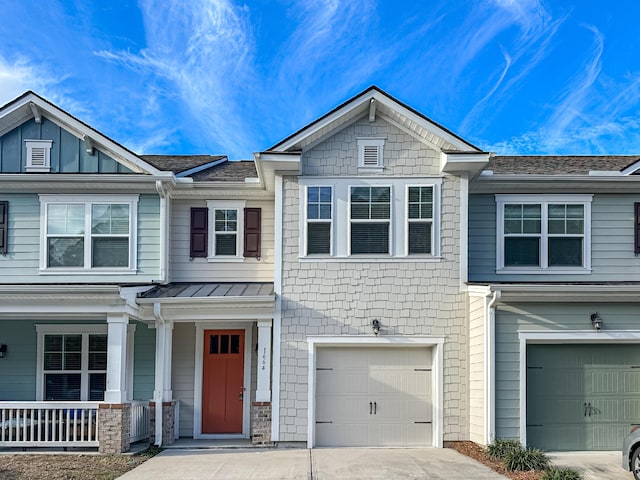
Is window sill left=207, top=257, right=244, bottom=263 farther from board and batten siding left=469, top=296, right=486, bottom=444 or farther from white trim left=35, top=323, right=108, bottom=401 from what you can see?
board and batten siding left=469, top=296, right=486, bottom=444

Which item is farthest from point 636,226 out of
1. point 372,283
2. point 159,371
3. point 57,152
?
point 57,152

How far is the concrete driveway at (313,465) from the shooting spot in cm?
902

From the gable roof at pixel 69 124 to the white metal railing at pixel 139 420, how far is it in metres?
4.51

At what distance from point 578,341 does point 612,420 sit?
154cm

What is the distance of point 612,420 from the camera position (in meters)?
10.8

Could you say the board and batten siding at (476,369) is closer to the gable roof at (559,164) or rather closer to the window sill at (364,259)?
the window sill at (364,259)

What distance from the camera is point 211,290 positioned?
1194 centimetres

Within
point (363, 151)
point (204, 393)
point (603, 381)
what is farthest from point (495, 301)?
point (204, 393)

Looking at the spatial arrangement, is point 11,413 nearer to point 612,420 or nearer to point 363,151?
point 363,151

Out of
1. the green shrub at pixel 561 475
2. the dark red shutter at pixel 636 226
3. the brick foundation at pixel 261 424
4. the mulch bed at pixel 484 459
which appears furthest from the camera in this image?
the dark red shutter at pixel 636 226

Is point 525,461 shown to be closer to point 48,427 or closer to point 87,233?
Answer: point 48,427

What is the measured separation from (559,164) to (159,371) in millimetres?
9921

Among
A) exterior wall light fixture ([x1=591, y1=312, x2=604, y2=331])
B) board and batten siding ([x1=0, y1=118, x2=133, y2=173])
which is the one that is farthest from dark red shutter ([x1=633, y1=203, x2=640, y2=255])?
board and batten siding ([x1=0, y1=118, x2=133, y2=173])

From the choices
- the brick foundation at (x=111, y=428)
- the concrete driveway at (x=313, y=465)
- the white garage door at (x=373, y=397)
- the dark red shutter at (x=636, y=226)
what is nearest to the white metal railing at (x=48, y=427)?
the brick foundation at (x=111, y=428)
